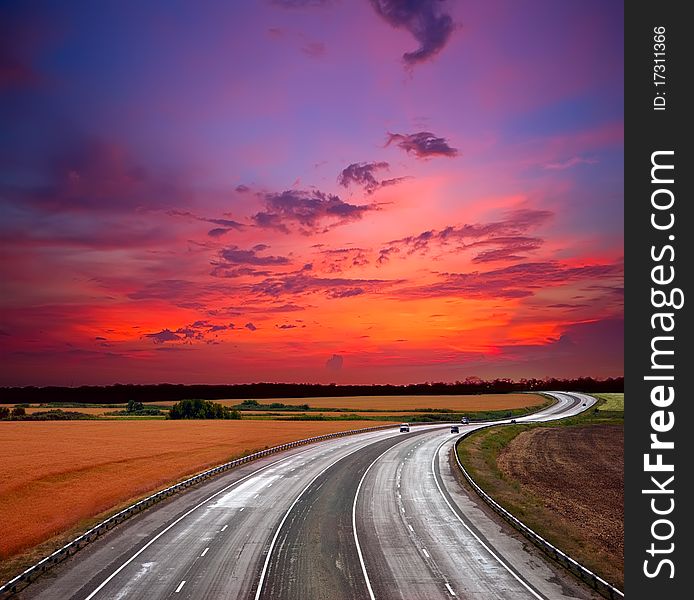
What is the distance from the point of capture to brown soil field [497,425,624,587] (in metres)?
34.0

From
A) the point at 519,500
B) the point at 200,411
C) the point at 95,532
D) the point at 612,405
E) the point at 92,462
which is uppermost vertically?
the point at 612,405

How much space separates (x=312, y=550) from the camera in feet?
104

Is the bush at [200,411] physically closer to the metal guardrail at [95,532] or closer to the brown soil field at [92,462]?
the brown soil field at [92,462]

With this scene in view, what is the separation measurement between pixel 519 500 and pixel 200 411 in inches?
4833

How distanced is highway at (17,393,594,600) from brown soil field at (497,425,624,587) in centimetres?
471

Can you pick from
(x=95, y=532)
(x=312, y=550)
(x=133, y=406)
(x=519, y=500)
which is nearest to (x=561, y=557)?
(x=312, y=550)

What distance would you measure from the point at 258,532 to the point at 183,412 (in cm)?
12728

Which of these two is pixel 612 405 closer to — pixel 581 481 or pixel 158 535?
pixel 581 481

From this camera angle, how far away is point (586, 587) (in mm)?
26203

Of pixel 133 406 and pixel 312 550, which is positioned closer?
pixel 312 550

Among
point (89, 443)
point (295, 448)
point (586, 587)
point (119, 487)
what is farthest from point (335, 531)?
point (89, 443)

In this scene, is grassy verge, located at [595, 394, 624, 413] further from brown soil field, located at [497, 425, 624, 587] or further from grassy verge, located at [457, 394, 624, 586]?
grassy verge, located at [457, 394, 624, 586]

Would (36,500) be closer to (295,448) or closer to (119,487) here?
(119,487)

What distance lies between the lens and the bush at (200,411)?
15300 centimetres
